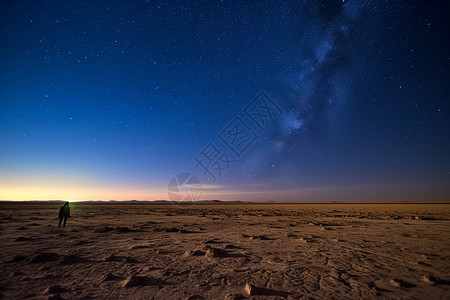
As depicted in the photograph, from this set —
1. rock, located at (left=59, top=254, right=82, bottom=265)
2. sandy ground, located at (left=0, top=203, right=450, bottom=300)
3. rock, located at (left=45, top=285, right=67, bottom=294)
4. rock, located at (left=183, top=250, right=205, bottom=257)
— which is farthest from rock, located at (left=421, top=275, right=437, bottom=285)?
rock, located at (left=59, top=254, right=82, bottom=265)

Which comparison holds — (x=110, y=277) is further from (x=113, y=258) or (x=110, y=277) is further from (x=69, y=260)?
(x=69, y=260)

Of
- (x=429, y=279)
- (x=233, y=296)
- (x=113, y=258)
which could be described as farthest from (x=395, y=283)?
(x=113, y=258)

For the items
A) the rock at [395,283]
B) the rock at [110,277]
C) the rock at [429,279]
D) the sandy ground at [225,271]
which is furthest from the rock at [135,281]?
the rock at [429,279]

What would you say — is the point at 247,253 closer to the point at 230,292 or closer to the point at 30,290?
the point at 230,292

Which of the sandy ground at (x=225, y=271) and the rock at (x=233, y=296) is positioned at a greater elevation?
the rock at (x=233, y=296)

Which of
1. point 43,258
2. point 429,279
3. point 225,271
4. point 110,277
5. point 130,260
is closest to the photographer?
point 429,279

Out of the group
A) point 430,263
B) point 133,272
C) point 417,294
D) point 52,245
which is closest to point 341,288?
point 417,294

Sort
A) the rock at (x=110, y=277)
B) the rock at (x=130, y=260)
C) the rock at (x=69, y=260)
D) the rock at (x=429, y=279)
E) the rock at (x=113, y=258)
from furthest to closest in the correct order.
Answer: the rock at (x=113, y=258) → the rock at (x=130, y=260) → the rock at (x=69, y=260) → the rock at (x=110, y=277) → the rock at (x=429, y=279)

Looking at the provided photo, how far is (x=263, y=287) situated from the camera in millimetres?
4914

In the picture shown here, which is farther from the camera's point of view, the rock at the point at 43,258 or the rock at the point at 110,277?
the rock at the point at 43,258

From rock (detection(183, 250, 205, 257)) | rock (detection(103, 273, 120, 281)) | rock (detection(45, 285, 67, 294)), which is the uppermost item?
rock (detection(45, 285, 67, 294))

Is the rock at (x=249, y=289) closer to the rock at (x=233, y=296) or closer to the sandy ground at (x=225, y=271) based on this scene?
the sandy ground at (x=225, y=271)

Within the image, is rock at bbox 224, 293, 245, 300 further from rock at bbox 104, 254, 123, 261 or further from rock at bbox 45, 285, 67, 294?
rock at bbox 104, 254, 123, 261

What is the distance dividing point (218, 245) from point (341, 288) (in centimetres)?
560
